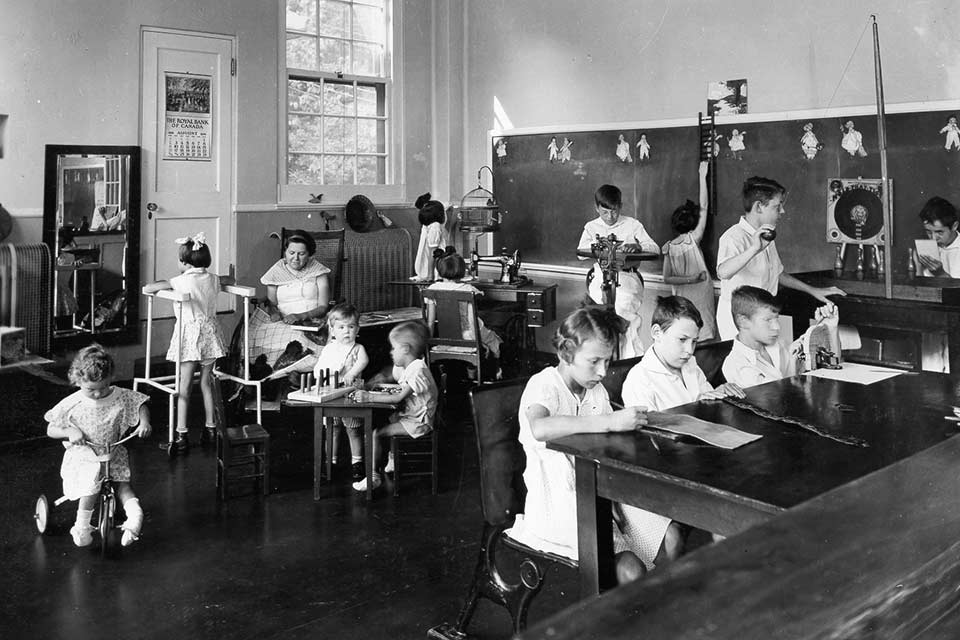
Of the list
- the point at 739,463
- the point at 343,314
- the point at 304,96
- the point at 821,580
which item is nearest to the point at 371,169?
the point at 304,96

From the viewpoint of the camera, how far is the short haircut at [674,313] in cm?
295

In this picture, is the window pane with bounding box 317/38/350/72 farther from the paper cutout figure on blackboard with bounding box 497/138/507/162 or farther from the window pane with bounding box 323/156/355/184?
the paper cutout figure on blackboard with bounding box 497/138/507/162

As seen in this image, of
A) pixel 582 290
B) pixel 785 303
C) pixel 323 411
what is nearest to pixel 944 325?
pixel 785 303

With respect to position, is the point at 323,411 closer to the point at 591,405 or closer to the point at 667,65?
the point at 591,405

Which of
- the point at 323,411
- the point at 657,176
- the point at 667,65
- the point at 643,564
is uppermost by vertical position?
the point at 667,65

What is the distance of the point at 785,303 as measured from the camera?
5277 mm

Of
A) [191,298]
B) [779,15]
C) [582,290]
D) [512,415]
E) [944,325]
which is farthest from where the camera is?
[582,290]

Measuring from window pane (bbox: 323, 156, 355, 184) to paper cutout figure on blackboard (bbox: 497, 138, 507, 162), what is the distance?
3.96 feet

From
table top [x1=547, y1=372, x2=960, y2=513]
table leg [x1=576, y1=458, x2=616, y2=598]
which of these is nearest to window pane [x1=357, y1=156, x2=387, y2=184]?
table top [x1=547, y1=372, x2=960, y2=513]

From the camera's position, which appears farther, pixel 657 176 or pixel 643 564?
pixel 657 176

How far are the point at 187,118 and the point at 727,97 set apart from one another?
3654 mm

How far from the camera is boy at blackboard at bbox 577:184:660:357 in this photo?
575 centimetres

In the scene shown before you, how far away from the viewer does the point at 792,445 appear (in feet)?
7.73

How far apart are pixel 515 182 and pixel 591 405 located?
17.2 feet
